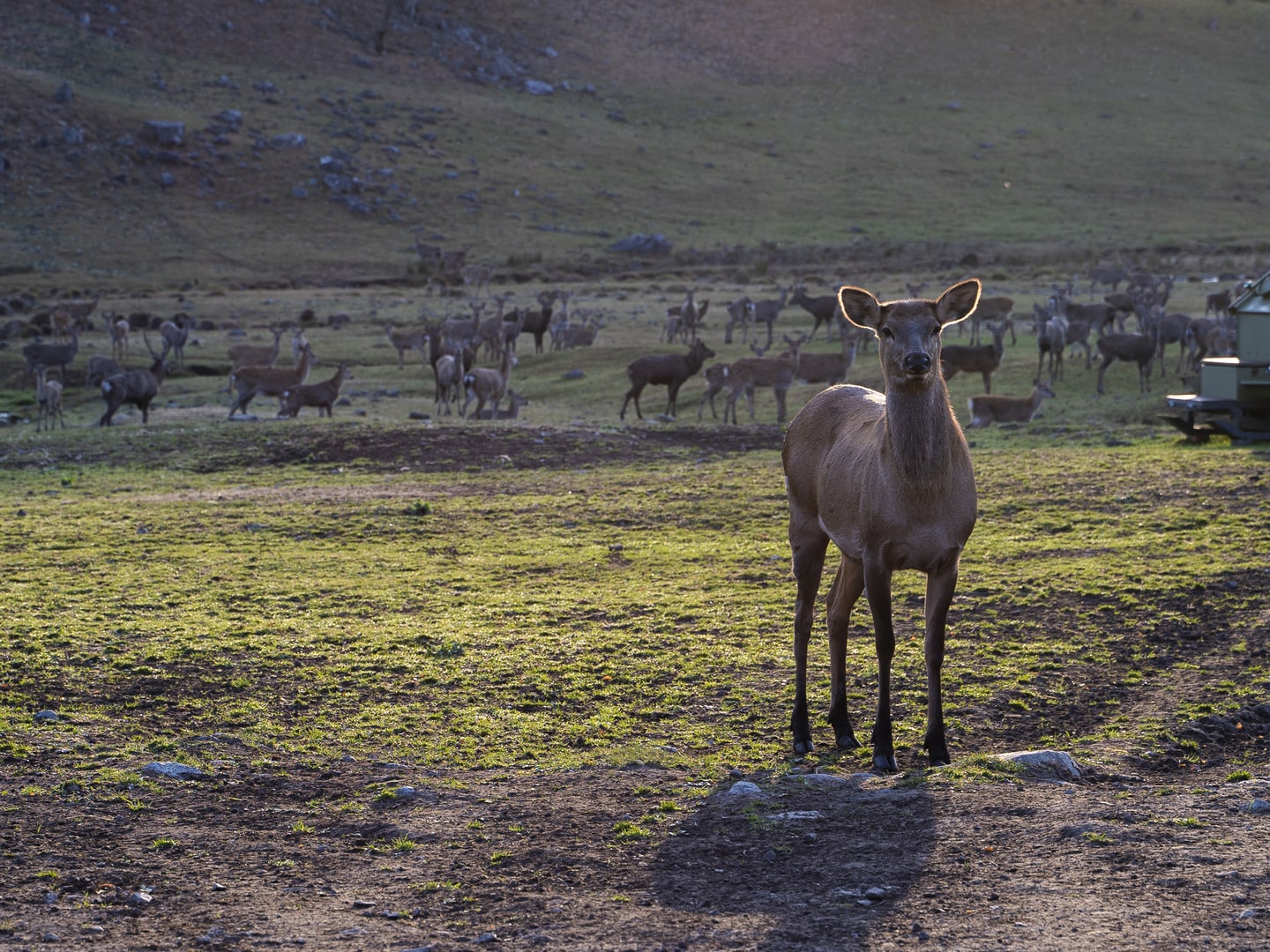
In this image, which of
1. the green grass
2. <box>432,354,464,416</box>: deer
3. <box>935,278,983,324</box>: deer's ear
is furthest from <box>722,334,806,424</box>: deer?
<box>935,278,983,324</box>: deer's ear

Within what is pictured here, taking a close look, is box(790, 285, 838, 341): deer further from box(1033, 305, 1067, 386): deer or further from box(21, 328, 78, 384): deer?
box(21, 328, 78, 384): deer

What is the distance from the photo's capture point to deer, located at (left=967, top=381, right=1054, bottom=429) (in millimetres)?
21156

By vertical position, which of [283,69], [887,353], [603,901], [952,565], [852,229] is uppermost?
[283,69]

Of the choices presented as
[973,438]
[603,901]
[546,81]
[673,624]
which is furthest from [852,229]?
[603,901]

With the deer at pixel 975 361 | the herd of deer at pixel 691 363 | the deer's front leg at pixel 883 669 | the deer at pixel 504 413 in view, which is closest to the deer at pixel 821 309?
the herd of deer at pixel 691 363

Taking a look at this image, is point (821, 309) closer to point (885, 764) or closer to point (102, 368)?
point (102, 368)

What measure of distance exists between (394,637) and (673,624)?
77.1 inches

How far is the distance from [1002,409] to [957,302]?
580 inches

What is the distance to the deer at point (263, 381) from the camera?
80.5 feet

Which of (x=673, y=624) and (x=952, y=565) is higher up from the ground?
(x=952, y=565)

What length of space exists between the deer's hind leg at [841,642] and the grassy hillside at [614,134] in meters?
50.2

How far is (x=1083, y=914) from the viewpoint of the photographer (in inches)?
189

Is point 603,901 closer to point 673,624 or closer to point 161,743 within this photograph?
point 161,743

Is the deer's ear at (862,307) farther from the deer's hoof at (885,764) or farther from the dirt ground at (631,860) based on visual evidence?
the dirt ground at (631,860)
